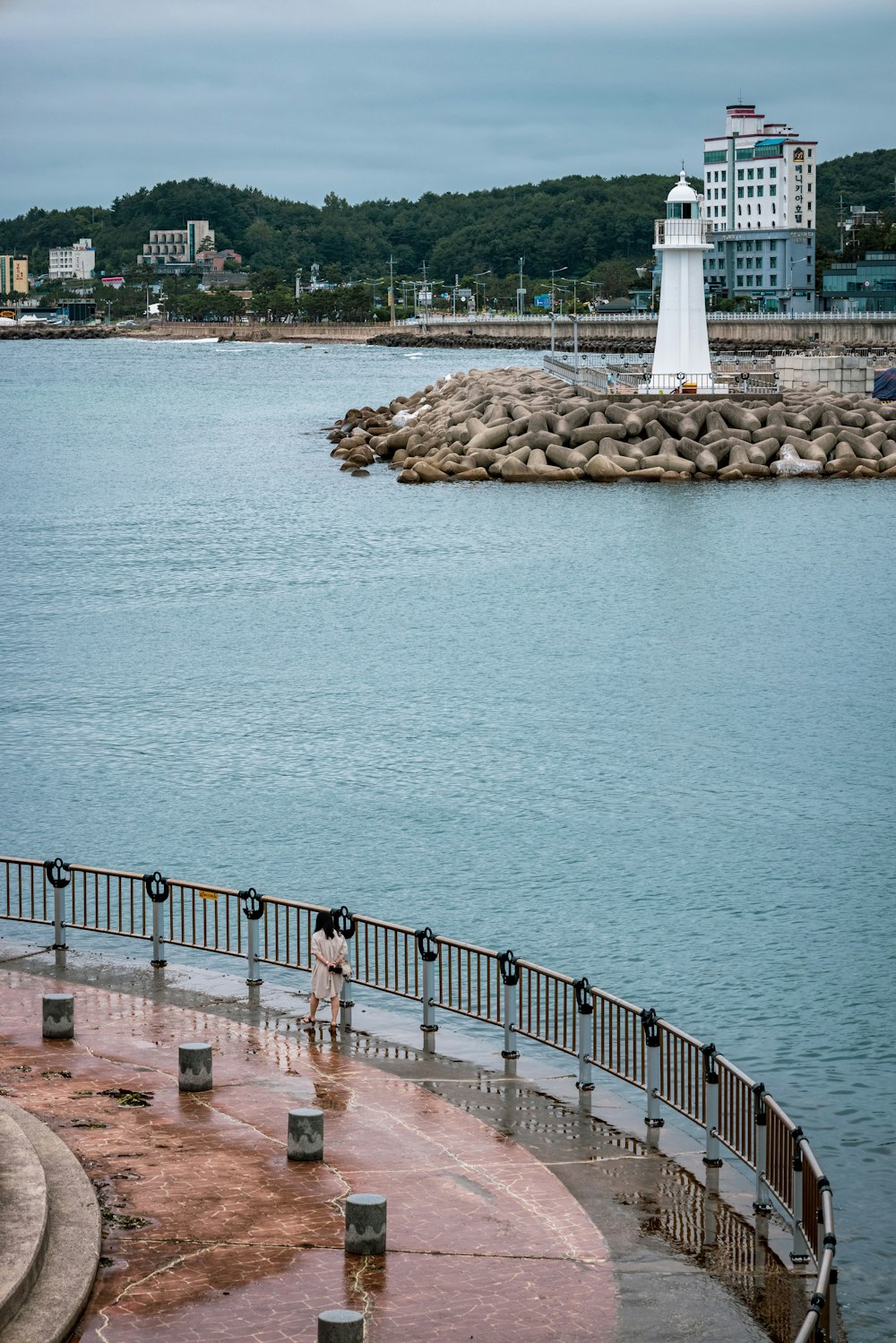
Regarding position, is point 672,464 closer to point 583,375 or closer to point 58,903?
point 583,375

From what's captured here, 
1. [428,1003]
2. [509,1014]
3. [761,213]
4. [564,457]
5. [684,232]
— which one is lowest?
[428,1003]

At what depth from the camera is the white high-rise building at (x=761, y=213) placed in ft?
575

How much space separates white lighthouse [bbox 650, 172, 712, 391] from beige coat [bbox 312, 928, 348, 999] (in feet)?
192

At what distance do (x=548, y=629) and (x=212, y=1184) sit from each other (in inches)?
1332

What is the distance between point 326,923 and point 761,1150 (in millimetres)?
4854

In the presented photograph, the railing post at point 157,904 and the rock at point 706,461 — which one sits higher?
the rock at point 706,461

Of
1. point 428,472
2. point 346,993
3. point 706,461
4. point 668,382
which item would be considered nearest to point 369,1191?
point 346,993

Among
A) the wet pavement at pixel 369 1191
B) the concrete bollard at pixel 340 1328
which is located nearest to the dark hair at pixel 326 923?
the wet pavement at pixel 369 1191

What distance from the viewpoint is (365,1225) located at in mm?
11023

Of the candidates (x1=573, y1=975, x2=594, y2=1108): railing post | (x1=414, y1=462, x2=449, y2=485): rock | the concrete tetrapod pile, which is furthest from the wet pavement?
(x1=414, y1=462, x2=449, y2=485): rock

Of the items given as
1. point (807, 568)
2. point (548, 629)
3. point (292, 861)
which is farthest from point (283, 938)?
point (807, 568)

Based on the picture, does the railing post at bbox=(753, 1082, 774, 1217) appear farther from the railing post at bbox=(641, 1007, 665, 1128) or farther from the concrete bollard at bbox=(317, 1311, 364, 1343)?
the concrete bollard at bbox=(317, 1311, 364, 1343)

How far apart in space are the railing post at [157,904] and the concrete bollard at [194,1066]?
3.07 metres

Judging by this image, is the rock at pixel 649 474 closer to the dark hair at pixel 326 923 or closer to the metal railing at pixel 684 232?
the metal railing at pixel 684 232
